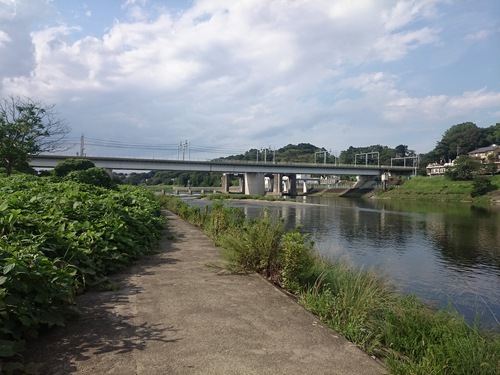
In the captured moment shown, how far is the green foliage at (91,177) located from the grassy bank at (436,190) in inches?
2232

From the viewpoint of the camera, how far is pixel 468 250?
17828mm

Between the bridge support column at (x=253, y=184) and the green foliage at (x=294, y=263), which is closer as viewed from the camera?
the green foliage at (x=294, y=263)

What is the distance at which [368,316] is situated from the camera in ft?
16.5

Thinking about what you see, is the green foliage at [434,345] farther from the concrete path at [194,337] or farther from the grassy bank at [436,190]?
the grassy bank at [436,190]

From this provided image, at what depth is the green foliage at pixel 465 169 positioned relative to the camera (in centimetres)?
7125

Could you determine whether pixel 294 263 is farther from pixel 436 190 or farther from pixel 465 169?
pixel 465 169

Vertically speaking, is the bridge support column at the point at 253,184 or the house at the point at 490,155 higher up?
the house at the point at 490,155

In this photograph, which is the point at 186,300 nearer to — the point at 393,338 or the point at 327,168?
the point at 393,338

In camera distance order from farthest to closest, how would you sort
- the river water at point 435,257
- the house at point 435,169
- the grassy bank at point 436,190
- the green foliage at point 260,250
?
the house at point 435,169 → the grassy bank at point 436,190 → the river water at point 435,257 → the green foliage at point 260,250

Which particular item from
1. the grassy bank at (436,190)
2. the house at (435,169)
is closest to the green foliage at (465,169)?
the grassy bank at (436,190)

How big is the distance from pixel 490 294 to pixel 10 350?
12065 mm

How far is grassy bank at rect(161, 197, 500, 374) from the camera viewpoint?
394cm

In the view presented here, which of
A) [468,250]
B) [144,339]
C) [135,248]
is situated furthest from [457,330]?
[468,250]

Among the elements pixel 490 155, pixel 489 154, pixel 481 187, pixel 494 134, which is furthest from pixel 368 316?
pixel 494 134
